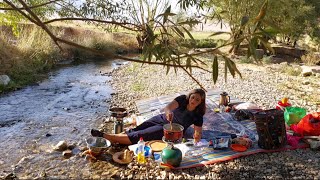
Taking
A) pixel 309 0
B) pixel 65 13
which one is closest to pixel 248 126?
pixel 65 13

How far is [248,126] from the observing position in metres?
5.19

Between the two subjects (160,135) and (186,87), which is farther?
(186,87)

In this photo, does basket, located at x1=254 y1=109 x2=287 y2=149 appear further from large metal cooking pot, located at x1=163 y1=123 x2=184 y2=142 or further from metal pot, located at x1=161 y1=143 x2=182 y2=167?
metal pot, located at x1=161 y1=143 x2=182 y2=167

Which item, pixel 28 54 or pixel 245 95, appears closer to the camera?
pixel 245 95

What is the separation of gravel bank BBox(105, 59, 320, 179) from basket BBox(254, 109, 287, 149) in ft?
0.45

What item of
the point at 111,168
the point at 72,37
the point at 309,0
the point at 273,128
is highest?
the point at 309,0

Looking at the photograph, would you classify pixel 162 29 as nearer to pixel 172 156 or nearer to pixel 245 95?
pixel 172 156

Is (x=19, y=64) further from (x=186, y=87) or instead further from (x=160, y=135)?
(x=160, y=135)

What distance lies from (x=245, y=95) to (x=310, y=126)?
3.17m

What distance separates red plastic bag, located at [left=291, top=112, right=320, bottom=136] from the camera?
4637 mm

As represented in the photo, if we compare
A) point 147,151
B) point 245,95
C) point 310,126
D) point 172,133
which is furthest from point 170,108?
point 245,95

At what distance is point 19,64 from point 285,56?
44.4 ft

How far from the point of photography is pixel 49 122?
6316 millimetres

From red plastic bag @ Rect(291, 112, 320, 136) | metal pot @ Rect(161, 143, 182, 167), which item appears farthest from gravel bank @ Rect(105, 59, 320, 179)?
red plastic bag @ Rect(291, 112, 320, 136)
